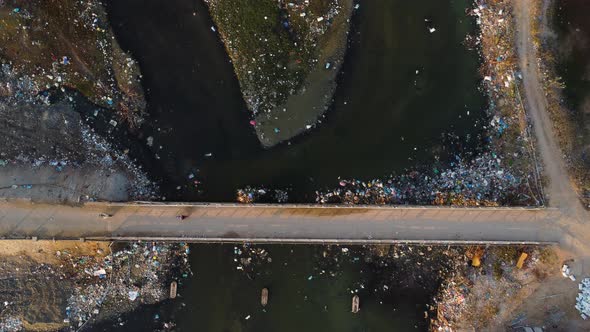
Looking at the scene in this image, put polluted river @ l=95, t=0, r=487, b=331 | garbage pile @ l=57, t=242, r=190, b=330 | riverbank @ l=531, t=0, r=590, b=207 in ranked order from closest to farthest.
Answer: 1. garbage pile @ l=57, t=242, r=190, b=330
2. riverbank @ l=531, t=0, r=590, b=207
3. polluted river @ l=95, t=0, r=487, b=331

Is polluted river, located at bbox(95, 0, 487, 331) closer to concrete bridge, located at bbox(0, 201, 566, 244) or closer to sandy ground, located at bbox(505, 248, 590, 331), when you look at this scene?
concrete bridge, located at bbox(0, 201, 566, 244)

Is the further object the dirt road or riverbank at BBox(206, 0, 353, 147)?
riverbank at BBox(206, 0, 353, 147)

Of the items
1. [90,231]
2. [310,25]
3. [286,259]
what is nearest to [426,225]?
[286,259]

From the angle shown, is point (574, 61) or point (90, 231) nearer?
point (90, 231)

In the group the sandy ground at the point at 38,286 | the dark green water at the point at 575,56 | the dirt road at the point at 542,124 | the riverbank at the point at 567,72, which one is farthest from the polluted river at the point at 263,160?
the dark green water at the point at 575,56

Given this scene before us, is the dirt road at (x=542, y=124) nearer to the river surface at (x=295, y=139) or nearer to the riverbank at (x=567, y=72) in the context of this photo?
the riverbank at (x=567, y=72)

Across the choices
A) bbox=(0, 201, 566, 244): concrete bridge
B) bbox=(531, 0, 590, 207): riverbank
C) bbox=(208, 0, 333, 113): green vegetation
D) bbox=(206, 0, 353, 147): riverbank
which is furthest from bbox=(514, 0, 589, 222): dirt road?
bbox=(208, 0, 333, 113): green vegetation

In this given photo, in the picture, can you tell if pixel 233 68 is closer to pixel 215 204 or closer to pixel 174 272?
pixel 215 204
